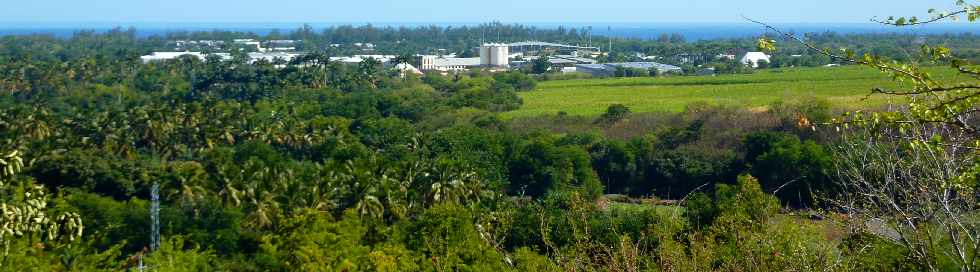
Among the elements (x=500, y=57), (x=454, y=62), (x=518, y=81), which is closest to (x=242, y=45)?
(x=454, y=62)

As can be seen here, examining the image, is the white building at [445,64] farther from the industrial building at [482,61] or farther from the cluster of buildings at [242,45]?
the cluster of buildings at [242,45]

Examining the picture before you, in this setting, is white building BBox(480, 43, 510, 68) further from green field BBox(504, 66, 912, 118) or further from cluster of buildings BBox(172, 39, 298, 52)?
cluster of buildings BBox(172, 39, 298, 52)

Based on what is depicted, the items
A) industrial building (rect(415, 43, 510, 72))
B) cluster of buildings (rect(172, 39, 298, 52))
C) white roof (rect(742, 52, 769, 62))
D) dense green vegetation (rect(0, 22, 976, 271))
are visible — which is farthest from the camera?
cluster of buildings (rect(172, 39, 298, 52))

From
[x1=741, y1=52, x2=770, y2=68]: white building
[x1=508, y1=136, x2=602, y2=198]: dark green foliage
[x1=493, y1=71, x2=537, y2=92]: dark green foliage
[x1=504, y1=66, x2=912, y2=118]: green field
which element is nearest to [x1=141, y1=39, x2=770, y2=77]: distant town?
[x1=741, y1=52, x2=770, y2=68]: white building

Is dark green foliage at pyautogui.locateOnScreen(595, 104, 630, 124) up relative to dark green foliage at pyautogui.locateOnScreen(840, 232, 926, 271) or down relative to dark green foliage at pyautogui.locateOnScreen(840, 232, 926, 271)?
down

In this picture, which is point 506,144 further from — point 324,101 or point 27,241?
point 27,241

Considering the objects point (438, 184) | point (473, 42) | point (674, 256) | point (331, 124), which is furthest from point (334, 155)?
point (473, 42)
